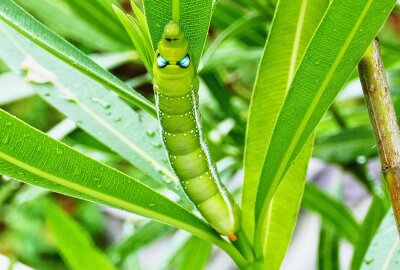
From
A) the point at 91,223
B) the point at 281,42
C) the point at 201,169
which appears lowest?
the point at 201,169

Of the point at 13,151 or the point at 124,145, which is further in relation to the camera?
the point at 124,145

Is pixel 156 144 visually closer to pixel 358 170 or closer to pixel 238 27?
pixel 238 27

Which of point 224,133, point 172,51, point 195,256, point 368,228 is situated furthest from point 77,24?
point 172,51

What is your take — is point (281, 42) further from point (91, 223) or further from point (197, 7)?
point (91, 223)

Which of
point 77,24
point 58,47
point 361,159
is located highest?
point 77,24

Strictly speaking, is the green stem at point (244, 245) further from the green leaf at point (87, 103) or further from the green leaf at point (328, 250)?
the green leaf at point (328, 250)

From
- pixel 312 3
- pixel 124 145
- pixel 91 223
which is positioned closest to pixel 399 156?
pixel 312 3
